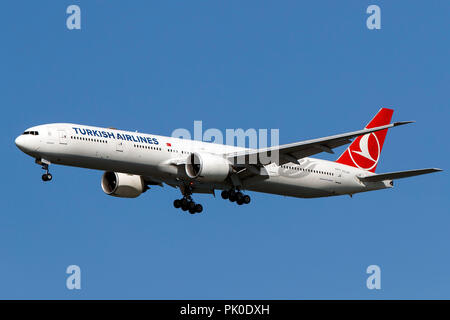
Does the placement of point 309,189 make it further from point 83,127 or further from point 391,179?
point 83,127

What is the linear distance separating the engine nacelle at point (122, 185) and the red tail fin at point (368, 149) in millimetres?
13782

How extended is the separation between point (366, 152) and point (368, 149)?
37 cm

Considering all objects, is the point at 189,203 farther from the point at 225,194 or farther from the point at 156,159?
the point at 156,159

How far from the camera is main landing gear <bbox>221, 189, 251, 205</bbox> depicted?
179ft

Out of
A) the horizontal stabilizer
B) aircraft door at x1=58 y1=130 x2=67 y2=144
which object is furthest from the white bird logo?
aircraft door at x1=58 y1=130 x2=67 y2=144

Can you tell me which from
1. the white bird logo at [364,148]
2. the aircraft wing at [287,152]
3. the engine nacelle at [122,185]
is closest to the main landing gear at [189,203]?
the engine nacelle at [122,185]

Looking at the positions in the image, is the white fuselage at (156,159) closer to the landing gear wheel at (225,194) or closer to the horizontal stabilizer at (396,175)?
the landing gear wheel at (225,194)

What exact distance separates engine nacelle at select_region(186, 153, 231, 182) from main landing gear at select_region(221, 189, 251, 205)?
1882 mm

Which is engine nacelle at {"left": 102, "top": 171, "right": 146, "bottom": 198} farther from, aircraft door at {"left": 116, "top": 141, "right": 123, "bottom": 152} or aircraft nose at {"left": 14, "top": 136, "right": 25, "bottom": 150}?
aircraft nose at {"left": 14, "top": 136, "right": 25, "bottom": 150}

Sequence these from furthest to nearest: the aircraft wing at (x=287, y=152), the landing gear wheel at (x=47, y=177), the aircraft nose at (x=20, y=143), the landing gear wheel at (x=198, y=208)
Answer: the landing gear wheel at (x=198, y=208), the aircraft wing at (x=287, y=152), the aircraft nose at (x=20, y=143), the landing gear wheel at (x=47, y=177)

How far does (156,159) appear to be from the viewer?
170 feet

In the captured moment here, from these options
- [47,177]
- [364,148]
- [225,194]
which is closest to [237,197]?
[225,194]

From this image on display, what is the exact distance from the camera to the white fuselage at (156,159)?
49562 mm

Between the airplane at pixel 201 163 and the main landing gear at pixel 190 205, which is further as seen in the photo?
the main landing gear at pixel 190 205
